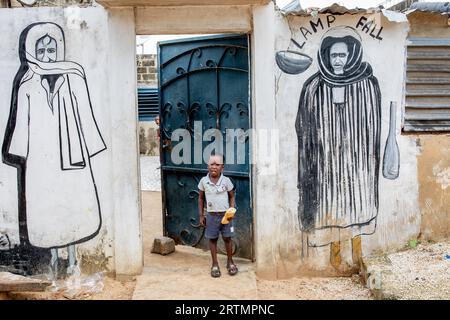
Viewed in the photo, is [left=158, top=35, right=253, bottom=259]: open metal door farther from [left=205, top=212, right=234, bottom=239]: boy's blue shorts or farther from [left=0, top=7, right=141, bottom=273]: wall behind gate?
[left=0, top=7, right=141, bottom=273]: wall behind gate

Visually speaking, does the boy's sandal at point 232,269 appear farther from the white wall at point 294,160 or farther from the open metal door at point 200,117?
the open metal door at point 200,117

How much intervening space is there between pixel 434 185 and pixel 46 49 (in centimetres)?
390

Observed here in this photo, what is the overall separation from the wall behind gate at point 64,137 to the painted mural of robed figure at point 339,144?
5.37 feet

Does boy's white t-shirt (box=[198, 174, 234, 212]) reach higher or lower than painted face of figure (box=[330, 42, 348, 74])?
lower

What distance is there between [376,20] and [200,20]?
1639 millimetres

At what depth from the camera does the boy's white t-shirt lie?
15.5ft

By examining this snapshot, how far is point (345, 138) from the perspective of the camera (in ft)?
15.6

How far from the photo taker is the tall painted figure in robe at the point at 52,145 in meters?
4.51

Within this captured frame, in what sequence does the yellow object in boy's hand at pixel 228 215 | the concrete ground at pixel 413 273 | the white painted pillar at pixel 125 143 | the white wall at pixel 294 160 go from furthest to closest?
the yellow object in boy's hand at pixel 228 215, the white wall at pixel 294 160, the white painted pillar at pixel 125 143, the concrete ground at pixel 413 273

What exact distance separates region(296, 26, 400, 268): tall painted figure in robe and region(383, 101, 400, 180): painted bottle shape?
0.09 meters

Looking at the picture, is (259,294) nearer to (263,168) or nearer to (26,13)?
Result: (263,168)

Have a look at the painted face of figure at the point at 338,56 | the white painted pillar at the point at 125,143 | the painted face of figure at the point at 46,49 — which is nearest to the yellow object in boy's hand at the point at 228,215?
the white painted pillar at the point at 125,143

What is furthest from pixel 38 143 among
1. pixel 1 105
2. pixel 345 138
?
pixel 345 138

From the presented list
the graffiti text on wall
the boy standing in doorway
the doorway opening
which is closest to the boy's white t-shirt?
the boy standing in doorway
